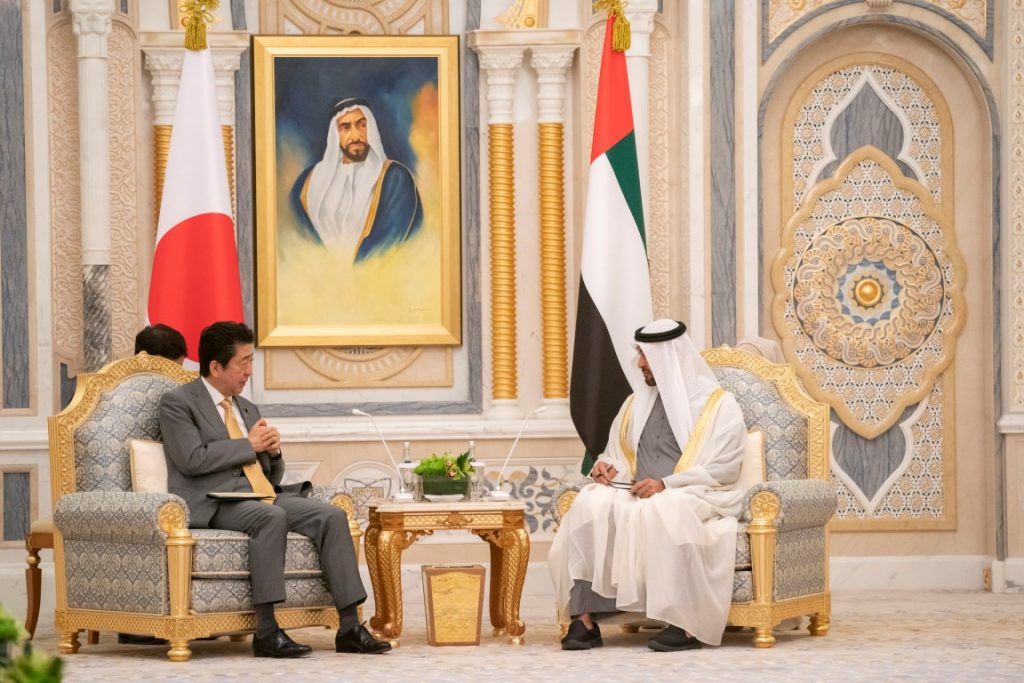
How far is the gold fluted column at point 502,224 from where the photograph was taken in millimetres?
6949

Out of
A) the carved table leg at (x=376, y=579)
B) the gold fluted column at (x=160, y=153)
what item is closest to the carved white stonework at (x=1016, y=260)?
the carved table leg at (x=376, y=579)

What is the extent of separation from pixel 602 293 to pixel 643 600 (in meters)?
1.80

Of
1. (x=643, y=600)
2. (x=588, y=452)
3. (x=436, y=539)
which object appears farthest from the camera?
(x=436, y=539)

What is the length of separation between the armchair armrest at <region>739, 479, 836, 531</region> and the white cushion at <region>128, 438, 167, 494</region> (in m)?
2.04

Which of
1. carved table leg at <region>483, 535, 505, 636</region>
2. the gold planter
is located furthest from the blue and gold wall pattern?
the gold planter

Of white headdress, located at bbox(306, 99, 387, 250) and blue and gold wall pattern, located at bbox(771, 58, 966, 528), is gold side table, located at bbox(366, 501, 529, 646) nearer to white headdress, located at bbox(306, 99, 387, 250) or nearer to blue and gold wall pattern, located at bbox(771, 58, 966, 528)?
white headdress, located at bbox(306, 99, 387, 250)

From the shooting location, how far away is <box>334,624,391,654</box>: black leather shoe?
484 centimetres

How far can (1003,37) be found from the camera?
6.95 m

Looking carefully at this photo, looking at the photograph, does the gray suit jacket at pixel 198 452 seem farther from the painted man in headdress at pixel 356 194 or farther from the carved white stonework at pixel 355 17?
the carved white stonework at pixel 355 17

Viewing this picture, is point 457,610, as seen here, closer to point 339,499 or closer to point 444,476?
point 444,476

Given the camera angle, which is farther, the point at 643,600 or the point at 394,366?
the point at 394,366

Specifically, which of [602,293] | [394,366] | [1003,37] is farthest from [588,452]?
[1003,37]

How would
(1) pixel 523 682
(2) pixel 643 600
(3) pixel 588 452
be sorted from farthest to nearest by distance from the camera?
(3) pixel 588 452 → (2) pixel 643 600 → (1) pixel 523 682

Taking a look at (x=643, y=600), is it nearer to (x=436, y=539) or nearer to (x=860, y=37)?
(x=436, y=539)
